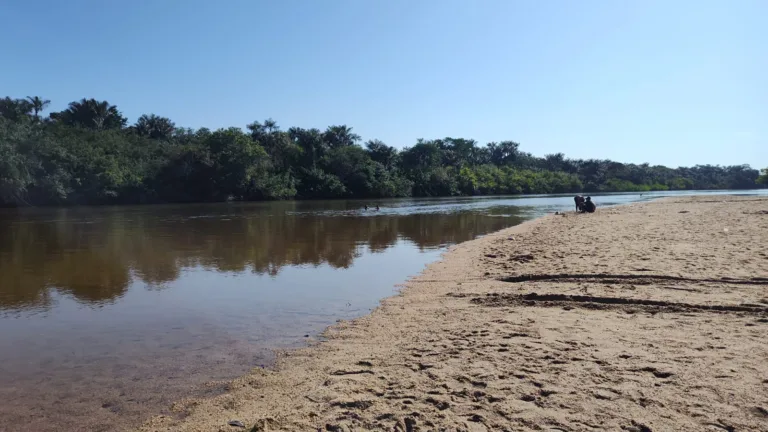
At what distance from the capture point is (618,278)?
27.5 feet

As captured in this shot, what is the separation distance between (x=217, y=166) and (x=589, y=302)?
65082 mm

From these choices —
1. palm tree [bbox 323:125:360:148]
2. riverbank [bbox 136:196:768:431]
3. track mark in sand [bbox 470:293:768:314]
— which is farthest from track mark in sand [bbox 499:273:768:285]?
palm tree [bbox 323:125:360:148]

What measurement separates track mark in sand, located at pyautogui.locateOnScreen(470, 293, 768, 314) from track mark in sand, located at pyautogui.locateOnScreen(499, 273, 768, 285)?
1.36m

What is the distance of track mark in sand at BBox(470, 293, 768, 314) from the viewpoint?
6172mm

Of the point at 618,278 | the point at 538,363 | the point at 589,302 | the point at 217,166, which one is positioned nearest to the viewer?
the point at 538,363

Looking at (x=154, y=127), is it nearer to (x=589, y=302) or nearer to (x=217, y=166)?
(x=217, y=166)

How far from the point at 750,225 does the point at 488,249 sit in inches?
400

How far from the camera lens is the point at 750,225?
52.2ft

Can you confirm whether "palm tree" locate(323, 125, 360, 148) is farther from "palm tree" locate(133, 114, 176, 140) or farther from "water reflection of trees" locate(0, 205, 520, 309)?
"water reflection of trees" locate(0, 205, 520, 309)

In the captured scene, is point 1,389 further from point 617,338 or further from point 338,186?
point 338,186

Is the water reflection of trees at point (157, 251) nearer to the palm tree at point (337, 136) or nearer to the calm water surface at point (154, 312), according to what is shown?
the calm water surface at point (154, 312)

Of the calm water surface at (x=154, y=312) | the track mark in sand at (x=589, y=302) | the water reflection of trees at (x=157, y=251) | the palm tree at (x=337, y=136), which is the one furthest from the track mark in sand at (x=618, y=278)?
the palm tree at (x=337, y=136)

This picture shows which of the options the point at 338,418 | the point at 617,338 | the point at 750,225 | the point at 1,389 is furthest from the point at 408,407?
the point at 750,225

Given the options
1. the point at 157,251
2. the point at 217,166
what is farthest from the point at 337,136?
the point at 157,251
